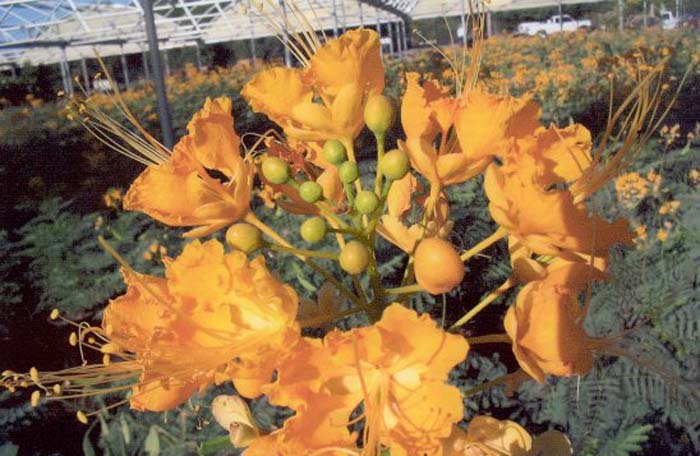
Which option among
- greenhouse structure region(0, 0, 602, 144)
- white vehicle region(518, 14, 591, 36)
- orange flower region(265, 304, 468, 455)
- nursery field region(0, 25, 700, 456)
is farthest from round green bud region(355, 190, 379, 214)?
white vehicle region(518, 14, 591, 36)

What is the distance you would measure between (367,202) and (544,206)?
29 cm

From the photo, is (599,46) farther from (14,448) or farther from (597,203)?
(14,448)

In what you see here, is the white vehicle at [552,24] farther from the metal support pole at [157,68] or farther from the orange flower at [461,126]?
the orange flower at [461,126]

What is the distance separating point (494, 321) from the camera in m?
3.97

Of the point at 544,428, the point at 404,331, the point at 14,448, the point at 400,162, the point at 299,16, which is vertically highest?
the point at 299,16

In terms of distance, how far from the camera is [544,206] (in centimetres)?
104

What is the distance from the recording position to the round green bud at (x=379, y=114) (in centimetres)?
121

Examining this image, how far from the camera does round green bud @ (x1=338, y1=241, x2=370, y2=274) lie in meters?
1.11

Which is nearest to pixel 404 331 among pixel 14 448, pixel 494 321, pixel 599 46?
pixel 14 448

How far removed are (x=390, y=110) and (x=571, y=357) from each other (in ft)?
1.65

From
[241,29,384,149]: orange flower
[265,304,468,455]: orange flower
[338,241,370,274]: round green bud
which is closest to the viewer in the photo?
[265,304,468,455]: orange flower

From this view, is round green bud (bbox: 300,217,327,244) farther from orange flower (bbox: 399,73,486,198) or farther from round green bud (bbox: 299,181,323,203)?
orange flower (bbox: 399,73,486,198)

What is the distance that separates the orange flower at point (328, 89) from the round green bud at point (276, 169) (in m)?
0.07

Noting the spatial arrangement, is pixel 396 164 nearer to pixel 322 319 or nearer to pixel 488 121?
pixel 488 121
